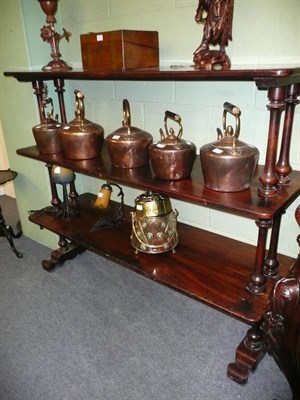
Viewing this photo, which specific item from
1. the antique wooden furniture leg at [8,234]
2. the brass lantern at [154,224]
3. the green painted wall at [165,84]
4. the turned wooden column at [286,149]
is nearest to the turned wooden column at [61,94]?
the green painted wall at [165,84]

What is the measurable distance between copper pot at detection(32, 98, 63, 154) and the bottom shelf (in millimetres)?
451

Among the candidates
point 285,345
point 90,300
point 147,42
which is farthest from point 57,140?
point 285,345

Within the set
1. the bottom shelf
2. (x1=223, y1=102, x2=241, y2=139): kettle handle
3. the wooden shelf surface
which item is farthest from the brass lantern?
(x1=223, y1=102, x2=241, y2=139): kettle handle

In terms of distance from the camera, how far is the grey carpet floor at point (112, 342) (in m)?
1.32

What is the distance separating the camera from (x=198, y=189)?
1183mm

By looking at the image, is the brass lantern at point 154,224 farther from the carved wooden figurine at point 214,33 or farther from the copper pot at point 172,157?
the carved wooden figurine at point 214,33

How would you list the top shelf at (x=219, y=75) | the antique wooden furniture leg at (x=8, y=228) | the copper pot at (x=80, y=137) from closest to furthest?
the top shelf at (x=219, y=75) → the copper pot at (x=80, y=137) → the antique wooden furniture leg at (x=8, y=228)

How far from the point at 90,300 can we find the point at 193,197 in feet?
3.30

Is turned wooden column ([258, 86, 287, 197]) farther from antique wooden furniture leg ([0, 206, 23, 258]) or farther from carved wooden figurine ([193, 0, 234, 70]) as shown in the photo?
antique wooden furniture leg ([0, 206, 23, 258])

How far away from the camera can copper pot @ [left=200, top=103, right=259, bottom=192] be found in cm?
105

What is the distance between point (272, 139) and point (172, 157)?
0.35 meters

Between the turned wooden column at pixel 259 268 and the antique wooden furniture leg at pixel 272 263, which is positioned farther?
the antique wooden furniture leg at pixel 272 263

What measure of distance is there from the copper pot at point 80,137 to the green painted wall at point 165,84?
32 cm

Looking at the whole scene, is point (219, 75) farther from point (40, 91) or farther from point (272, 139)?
point (40, 91)
